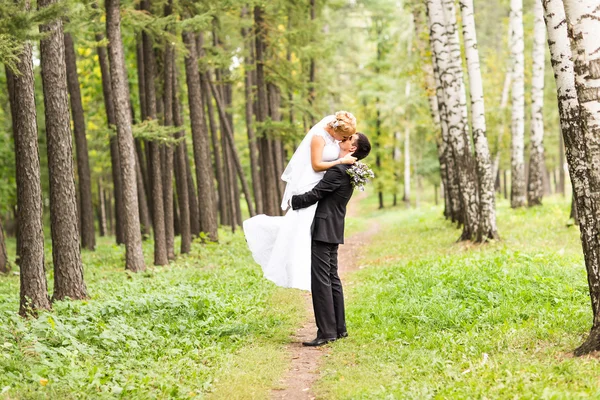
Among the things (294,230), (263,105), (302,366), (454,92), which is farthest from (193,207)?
(302,366)

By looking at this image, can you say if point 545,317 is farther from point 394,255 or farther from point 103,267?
point 103,267

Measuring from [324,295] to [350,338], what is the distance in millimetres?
623

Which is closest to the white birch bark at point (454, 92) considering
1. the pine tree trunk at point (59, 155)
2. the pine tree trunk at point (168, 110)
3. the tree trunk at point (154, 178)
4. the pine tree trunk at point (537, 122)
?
the pine tree trunk at point (168, 110)

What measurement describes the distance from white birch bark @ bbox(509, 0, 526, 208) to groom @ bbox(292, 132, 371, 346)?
16.7 metres

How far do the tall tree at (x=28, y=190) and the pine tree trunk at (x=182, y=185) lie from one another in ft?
25.5

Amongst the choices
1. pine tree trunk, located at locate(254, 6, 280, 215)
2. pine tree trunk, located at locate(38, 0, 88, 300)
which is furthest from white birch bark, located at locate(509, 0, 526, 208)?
pine tree trunk, located at locate(38, 0, 88, 300)

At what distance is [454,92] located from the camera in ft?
51.5

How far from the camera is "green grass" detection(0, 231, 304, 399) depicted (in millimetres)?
5828

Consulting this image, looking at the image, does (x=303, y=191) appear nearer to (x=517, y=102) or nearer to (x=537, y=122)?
(x=517, y=102)

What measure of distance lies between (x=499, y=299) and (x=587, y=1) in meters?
4.35

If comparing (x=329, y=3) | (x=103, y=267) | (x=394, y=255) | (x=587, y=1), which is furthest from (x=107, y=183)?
(x=587, y=1)

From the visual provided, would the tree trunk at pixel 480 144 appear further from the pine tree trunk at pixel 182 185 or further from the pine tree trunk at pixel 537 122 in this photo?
the pine tree trunk at pixel 537 122

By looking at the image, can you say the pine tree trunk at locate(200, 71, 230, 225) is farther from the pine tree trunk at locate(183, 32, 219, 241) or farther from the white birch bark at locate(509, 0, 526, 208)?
the white birch bark at locate(509, 0, 526, 208)

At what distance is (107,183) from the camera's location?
127 feet
